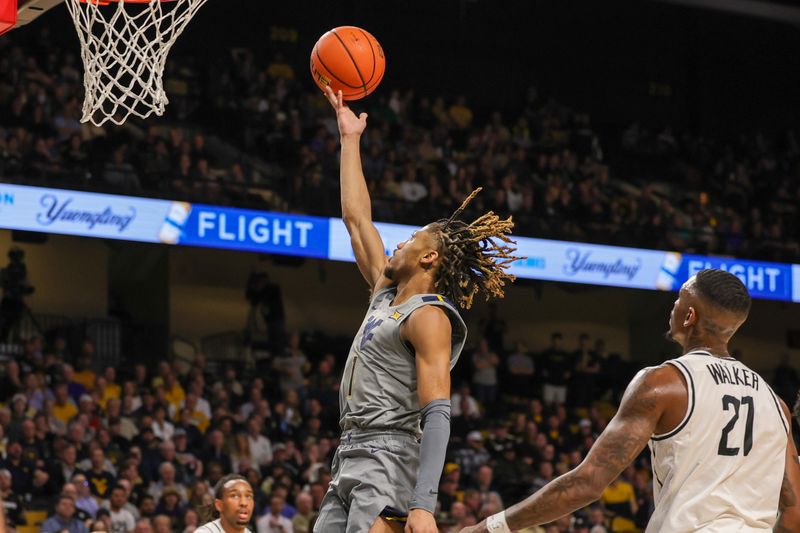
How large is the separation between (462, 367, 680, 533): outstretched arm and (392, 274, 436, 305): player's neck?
856 millimetres

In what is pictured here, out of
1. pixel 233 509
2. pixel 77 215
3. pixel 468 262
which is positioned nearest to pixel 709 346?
pixel 468 262

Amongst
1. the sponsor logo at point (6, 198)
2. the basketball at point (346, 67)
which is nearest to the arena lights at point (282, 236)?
the sponsor logo at point (6, 198)

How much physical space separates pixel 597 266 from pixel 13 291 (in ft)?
22.7

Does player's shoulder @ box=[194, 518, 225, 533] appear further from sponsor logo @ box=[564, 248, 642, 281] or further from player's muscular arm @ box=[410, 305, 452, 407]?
sponsor logo @ box=[564, 248, 642, 281]

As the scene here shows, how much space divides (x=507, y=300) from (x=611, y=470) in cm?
1619

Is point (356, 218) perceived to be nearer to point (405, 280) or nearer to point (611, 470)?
point (405, 280)

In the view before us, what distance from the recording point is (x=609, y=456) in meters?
3.40

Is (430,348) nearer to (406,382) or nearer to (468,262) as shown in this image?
(406,382)

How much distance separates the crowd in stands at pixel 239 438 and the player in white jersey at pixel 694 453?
651 centimetres

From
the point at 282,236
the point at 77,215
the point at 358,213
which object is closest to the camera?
the point at 358,213

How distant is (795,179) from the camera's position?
19688mm

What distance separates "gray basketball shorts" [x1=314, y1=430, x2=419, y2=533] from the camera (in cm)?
373

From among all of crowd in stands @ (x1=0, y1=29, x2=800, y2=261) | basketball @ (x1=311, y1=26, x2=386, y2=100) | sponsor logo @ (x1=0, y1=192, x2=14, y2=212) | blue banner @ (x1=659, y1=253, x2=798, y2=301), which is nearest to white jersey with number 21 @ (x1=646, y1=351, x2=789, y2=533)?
basketball @ (x1=311, y1=26, x2=386, y2=100)

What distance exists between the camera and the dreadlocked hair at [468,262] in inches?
161
